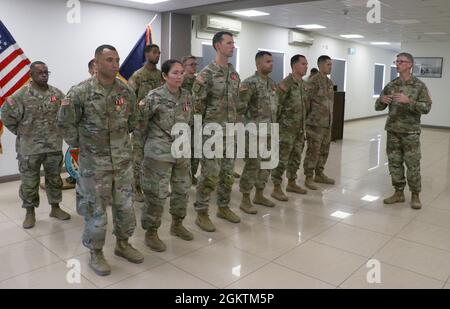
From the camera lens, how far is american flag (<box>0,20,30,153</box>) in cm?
451

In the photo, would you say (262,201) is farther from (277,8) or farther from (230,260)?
(277,8)

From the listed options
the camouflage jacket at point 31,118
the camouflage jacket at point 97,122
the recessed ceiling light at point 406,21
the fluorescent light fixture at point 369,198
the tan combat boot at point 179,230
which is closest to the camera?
the camouflage jacket at point 97,122

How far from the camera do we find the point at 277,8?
263 inches

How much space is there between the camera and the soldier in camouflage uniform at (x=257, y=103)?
145 inches

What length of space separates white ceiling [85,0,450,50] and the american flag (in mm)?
1475

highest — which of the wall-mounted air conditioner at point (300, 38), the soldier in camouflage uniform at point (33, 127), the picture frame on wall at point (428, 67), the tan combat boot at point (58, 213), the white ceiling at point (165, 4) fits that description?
the wall-mounted air conditioner at point (300, 38)

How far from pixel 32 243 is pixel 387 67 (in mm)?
15138

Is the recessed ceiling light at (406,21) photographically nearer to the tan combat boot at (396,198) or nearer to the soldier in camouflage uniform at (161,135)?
the tan combat boot at (396,198)

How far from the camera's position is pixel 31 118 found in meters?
3.40

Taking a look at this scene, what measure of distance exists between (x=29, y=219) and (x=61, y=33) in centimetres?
288

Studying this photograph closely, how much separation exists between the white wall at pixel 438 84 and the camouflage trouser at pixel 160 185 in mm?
10804

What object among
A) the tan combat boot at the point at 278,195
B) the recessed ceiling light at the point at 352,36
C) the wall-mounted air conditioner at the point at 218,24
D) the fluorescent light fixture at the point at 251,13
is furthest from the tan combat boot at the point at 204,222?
the recessed ceiling light at the point at 352,36

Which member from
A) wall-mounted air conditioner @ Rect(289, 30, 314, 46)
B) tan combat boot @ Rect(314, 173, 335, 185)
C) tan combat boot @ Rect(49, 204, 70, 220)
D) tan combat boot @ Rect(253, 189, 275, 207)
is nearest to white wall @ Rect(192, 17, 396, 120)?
wall-mounted air conditioner @ Rect(289, 30, 314, 46)

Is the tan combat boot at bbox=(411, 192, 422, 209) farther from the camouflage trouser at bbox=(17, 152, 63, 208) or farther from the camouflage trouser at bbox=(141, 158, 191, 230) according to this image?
A: the camouflage trouser at bbox=(17, 152, 63, 208)
